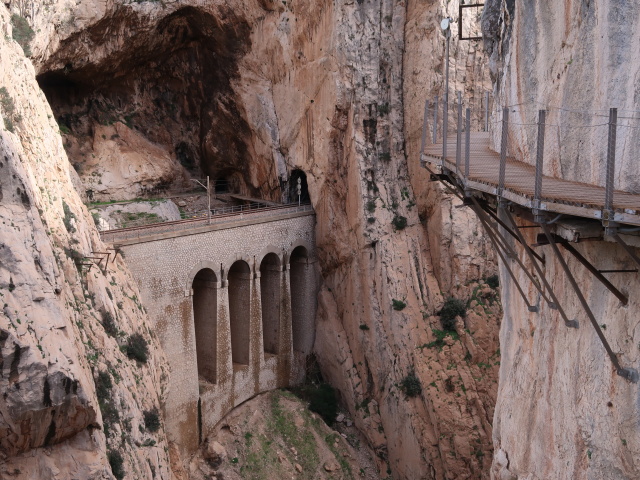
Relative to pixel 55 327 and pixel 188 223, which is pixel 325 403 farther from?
pixel 55 327

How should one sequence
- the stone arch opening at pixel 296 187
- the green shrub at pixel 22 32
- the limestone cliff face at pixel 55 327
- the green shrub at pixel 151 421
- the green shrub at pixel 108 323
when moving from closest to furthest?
1. the limestone cliff face at pixel 55 327
2. the green shrub at pixel 108 323
3. the green shrub at pixel 151 421
4. the green shrub at pixel 22 32
5. the stone arch opening at pixel 296 187

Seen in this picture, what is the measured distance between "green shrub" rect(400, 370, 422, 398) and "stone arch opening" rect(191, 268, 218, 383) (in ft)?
31.1

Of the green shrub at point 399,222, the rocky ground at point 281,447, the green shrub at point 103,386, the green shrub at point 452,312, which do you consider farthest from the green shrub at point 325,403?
the green shrub at point 103,386

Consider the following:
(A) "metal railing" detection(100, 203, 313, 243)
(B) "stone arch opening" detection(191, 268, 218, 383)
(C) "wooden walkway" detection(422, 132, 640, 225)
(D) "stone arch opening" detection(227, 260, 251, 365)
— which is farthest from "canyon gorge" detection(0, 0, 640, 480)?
(B) "stone arch opening" detection(191, 268, 218, 383)

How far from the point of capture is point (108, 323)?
77.9 ft

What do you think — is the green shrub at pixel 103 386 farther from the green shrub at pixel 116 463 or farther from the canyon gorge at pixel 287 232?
the green shrub at pixel 116 463

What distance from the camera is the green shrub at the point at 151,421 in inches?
952

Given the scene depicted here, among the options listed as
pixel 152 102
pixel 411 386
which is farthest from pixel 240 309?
pixel 152 102

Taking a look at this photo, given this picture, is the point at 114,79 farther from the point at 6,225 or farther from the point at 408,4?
the point at 6,225

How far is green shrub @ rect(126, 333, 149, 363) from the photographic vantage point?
2462cm

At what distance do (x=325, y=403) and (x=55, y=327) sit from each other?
19487mm

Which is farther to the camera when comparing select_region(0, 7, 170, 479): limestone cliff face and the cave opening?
the cave opening

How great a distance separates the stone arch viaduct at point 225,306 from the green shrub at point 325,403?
152cm

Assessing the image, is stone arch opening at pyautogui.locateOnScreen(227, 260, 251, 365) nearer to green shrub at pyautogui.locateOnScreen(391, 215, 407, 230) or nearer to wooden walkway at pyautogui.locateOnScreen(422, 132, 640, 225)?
green shrub at pyautogui.locateOnScreen(391, 215, 407, 230)
